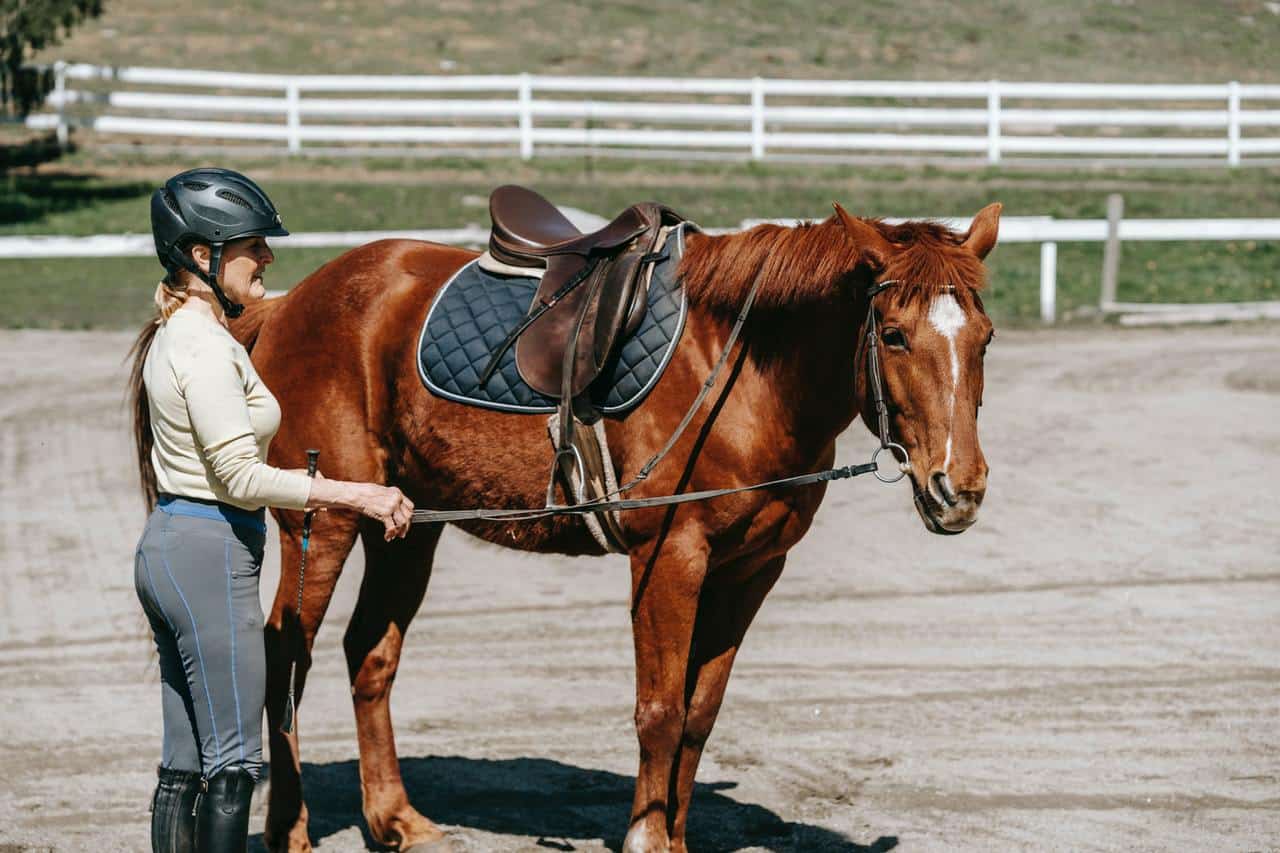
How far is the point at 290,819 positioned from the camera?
5.24 meters

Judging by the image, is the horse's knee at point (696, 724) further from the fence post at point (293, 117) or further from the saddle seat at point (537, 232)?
the fence post at point (293, 117)

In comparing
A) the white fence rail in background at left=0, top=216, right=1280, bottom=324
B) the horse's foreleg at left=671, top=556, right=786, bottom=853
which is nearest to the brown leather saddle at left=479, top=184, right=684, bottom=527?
the horse's foreleg at left=671, top=556, right=786, bottom=853

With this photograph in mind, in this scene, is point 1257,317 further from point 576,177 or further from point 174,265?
point 174,265

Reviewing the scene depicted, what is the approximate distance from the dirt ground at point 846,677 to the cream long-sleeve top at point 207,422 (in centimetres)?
192

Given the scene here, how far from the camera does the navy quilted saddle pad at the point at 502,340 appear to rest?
4906 mm

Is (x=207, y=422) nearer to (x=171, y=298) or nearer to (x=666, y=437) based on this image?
(x=171, y=298)

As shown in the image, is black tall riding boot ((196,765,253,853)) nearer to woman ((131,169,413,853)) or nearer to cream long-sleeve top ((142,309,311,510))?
woman ((131,169,413,853))

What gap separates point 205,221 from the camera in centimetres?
390

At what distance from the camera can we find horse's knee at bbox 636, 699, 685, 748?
4824mm

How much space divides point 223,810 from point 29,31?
62.5 feet

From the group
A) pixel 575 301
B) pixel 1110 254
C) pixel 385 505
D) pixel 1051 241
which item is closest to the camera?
pixel 385 505

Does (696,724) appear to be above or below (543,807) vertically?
above

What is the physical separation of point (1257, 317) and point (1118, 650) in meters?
9.28

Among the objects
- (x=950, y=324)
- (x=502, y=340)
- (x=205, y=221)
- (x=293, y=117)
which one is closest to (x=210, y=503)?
(x=205, y=221)
